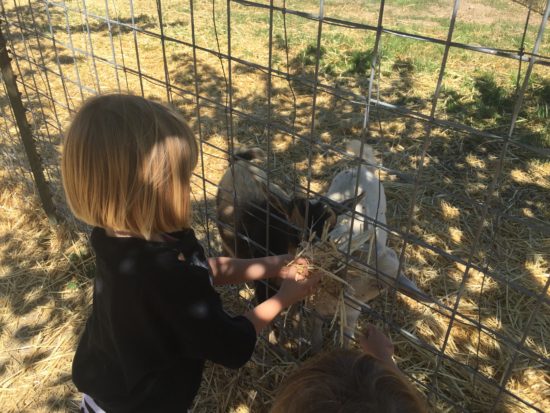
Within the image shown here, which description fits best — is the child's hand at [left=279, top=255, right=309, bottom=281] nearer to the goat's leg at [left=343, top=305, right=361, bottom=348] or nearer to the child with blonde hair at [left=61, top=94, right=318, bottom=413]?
the child with blonde hair at [left=61, top=94, right=318, bottom=413]

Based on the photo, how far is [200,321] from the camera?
1692 mm

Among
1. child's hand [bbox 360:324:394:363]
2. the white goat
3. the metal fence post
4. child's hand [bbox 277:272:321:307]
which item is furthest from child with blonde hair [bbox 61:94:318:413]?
the metal fence post

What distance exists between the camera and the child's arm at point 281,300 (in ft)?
6.63

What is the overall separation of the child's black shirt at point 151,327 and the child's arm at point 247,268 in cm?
38

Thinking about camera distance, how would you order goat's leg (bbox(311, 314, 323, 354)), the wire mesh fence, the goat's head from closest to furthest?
the wire mesh fence, the goat's head, goat's leg (bbox(311, 314, 323, 354))

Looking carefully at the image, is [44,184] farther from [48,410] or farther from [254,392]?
[254,392]

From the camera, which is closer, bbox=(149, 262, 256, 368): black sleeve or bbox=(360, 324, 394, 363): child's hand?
bbox=(149, 262, 256, 368): black sleeve

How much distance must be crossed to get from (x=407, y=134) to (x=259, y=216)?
2.69 metres

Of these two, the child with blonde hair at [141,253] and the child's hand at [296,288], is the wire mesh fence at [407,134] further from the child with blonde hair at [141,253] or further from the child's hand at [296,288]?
the child with blonde hair at [141,253]

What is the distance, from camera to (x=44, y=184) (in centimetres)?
416

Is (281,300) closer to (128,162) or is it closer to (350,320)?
(128,162)

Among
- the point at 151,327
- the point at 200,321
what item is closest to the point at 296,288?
the point at 200,321

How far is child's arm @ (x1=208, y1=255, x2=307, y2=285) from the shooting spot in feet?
7.56

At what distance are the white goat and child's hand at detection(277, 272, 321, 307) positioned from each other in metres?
0.18
